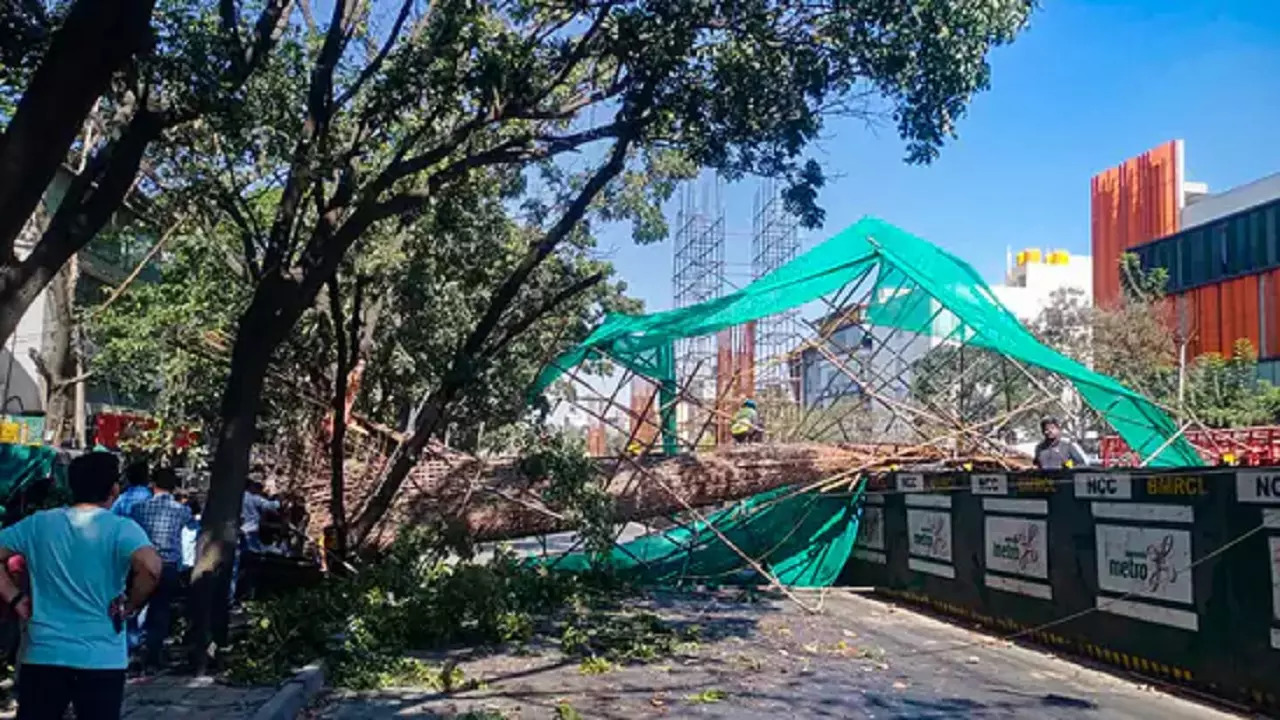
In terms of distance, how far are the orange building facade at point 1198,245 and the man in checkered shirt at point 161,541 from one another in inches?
1402

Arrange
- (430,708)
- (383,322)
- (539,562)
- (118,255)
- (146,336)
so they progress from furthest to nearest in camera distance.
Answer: (118,255) → (146,336) → (383,322) → (539,562) → (430,708)

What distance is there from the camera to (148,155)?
13.2 m

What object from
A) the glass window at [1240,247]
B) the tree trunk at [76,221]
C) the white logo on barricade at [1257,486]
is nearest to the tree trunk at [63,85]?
the tree trunk at [76,221]

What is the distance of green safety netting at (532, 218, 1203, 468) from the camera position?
1409 cm

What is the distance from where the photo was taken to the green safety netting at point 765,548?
1667 centimetres

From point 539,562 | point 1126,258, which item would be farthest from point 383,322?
point 1126,258

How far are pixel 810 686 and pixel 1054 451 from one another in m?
5.78

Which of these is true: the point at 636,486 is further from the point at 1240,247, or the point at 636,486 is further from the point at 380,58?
the point at 1240,247

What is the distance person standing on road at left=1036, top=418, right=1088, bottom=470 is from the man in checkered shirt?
377 inches

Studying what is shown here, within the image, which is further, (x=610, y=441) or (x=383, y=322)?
(x=610, y=441)

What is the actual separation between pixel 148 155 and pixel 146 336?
26.7 ft

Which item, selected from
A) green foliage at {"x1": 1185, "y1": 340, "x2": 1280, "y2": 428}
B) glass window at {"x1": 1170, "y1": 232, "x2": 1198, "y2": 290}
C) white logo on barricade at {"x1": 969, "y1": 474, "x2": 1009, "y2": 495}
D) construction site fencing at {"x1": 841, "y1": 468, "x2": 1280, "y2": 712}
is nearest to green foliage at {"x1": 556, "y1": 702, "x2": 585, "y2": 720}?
construction site fencing at {"x1": 841, "y1": 468, "x2": 1280, "y2": 712}

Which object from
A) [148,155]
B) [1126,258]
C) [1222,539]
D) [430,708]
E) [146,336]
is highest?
[1126,258]

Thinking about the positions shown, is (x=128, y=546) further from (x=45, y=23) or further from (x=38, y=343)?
(x=38, y=343)
